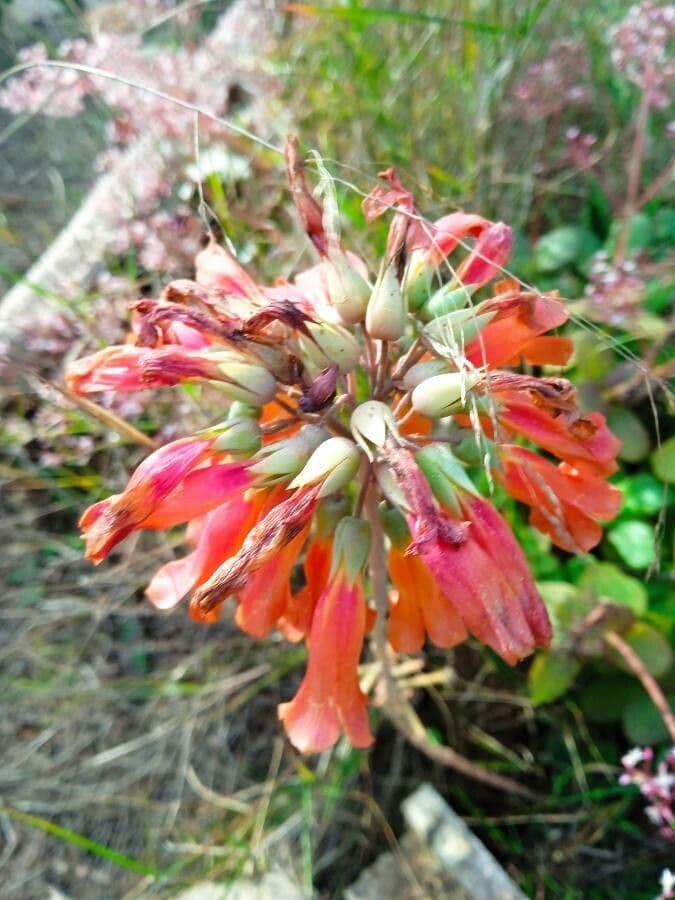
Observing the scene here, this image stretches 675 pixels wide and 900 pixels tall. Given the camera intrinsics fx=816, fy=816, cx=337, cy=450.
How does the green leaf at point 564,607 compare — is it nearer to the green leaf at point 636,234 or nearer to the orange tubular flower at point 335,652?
the orange tubular flower at point 335,652

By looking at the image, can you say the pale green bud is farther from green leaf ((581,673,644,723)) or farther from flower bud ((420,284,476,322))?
green leaf ((581,673,644,723))

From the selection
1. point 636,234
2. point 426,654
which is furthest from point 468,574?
point 636,234

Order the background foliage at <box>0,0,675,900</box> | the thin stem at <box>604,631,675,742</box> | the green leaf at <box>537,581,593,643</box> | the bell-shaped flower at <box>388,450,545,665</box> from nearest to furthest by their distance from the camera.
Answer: the bell-shaped flower at <box>388,450,545,665</box>, the thin stem at <box>604,631,675,742</box>, the green leaf at <box>537,581,593,643</box>, the background foliage at <box>0,0,675,900</box>

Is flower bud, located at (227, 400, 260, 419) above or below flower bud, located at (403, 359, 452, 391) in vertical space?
above

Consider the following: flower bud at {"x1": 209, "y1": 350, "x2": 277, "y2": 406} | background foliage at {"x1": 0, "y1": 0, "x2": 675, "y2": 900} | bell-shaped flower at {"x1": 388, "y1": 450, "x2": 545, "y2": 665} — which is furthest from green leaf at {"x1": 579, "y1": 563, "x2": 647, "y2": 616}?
flower bud at {"x1": 209, "y1": 350, "x2": 277, "y2": 406}

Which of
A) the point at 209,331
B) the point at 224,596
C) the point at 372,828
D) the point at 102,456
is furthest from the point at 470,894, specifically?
the point at 102,456

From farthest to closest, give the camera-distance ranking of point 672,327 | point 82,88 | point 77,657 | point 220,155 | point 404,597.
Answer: point 220,155 → point 77,657 → point 82,88 → point 672,327 → point 404,597

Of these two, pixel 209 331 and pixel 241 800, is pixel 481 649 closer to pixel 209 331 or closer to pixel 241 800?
pixel 241 800

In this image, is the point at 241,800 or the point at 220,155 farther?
the point at 220,155
